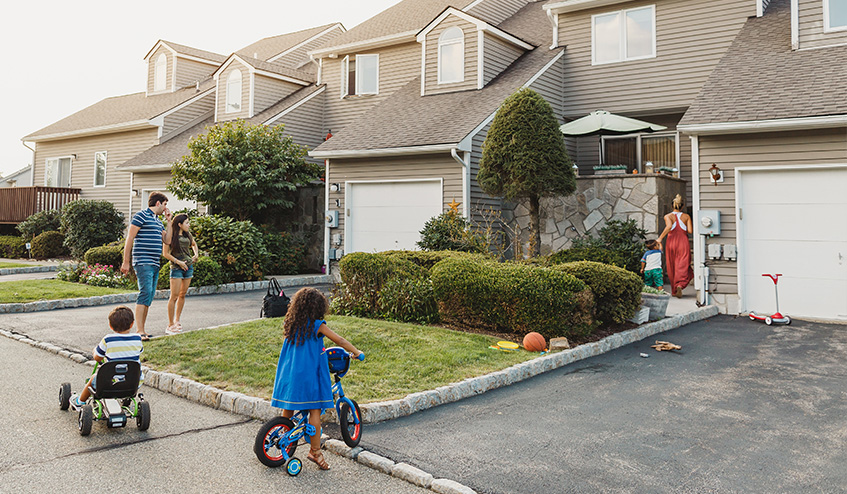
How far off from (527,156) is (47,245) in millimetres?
18136

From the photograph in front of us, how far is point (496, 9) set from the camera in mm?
20156

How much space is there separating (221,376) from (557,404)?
334 centimetres

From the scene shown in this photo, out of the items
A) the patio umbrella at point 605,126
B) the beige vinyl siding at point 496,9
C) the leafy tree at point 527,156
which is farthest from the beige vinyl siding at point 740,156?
the beige vinyl siding at point 496,9

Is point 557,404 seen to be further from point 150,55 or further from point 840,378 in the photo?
point 150,55

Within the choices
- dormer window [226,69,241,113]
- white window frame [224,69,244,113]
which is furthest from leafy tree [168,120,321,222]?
dormer window [226,69,241,113]

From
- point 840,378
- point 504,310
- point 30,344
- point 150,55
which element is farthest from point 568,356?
point 150,55

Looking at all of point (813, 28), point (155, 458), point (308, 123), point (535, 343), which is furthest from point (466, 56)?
point (155, 458)

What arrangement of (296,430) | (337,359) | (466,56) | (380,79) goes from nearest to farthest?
(296,430), (337,359), (466,56), (380,79)

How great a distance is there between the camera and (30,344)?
26.9 ft

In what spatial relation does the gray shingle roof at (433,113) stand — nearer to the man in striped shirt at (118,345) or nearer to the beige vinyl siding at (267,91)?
the beige vinyl siding at (267,91)

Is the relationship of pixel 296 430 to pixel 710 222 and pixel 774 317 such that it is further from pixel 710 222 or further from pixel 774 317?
pixel 710 222

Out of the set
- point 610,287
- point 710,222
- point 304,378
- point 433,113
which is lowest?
point 304,378

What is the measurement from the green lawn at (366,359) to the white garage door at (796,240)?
5.61 metres

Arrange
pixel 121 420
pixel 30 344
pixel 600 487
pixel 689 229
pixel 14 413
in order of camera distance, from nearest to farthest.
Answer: pixel 600 487 < pixel 121 420 < pixel 14 413 < pixel 30 344 < pixel 689 229
